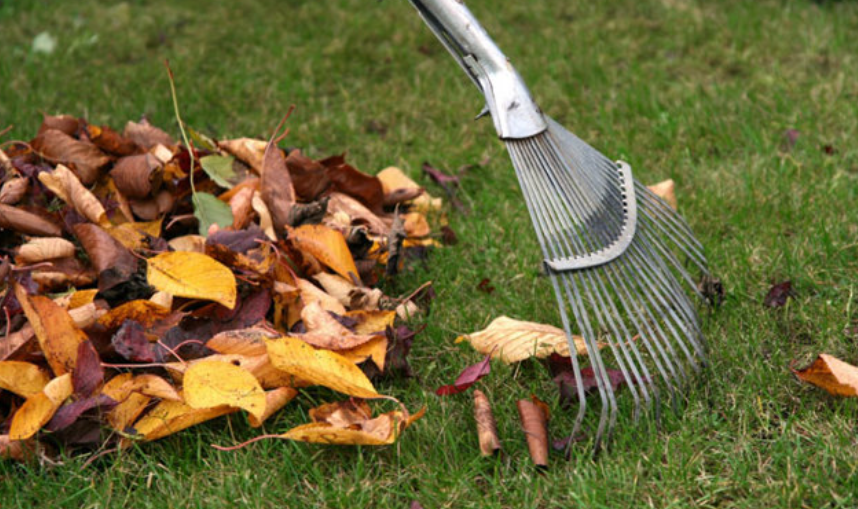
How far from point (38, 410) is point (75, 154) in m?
0.97

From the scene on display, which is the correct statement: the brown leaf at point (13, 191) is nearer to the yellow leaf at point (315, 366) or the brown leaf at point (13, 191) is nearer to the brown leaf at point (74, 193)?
the brown leaf at point (74, 193)

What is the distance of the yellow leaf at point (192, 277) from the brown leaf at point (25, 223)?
1.21 ft

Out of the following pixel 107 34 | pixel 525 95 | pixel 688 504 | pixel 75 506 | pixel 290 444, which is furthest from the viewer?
pixel 107 34

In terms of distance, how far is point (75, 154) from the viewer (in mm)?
2570

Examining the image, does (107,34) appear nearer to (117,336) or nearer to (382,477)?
(117,336)

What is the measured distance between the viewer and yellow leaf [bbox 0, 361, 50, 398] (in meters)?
1.90

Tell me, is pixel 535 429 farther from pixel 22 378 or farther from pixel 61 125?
pixel 61 125

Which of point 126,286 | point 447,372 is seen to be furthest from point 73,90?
point 447,372

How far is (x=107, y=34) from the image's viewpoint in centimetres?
460

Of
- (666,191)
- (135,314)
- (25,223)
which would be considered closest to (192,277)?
(135,314)

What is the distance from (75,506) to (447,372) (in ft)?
2.88

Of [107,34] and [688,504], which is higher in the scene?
[107,34]

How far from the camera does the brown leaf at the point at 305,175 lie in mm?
2684

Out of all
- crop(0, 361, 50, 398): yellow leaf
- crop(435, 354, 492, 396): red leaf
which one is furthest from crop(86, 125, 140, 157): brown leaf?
crop(435, 354, 492, 396): red leaf
